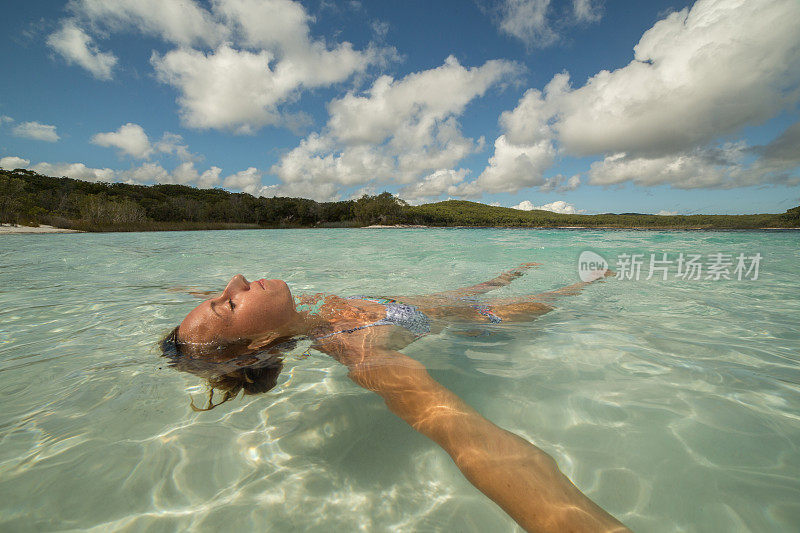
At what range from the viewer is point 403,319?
3291mm

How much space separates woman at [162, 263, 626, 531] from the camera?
1.28 metres

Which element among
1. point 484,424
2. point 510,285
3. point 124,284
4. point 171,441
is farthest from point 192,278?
point 484,424

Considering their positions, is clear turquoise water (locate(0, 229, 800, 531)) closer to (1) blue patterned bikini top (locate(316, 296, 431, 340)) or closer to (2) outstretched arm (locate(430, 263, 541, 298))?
(1) blue patterned bikini top (locate(316, 296, 431, 340))

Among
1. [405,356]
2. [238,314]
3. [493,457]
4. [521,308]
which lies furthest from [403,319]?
[493,457]

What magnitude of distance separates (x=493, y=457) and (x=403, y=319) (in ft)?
6.25

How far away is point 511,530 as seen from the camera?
4.09ft

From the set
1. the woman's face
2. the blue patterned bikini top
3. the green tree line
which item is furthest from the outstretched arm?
the green tree line

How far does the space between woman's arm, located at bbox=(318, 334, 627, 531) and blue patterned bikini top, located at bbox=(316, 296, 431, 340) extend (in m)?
0.87

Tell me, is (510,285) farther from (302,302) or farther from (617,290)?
(302,302)

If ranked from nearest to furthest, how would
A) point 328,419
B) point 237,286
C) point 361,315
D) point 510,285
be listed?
point 328,419, point 237,286, point 361,315, point 510,285

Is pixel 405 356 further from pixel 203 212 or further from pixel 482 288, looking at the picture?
pixel 203 212

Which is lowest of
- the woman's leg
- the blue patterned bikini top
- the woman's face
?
the woman's leg

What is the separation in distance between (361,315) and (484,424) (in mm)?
1835

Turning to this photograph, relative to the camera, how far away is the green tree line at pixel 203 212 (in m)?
38.8
